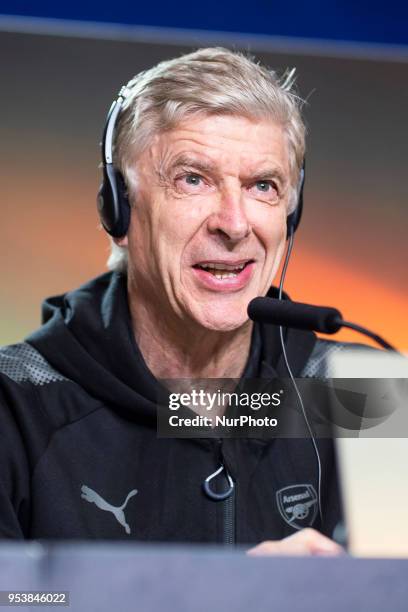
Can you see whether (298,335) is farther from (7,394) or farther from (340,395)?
(7,394)

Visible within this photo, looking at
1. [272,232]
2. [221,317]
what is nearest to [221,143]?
[272,232]

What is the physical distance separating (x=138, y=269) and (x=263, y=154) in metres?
0.30

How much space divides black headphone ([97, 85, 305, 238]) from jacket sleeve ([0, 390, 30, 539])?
0.38 meters

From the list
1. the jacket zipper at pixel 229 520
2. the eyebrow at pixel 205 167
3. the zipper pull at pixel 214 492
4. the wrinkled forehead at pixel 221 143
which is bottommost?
the jacket zipper at pixel 229 520

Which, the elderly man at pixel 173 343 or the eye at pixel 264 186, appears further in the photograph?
the eye at pixel 264 186

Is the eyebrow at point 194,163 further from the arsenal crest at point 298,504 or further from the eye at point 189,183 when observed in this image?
the arsenal crest at point 298,504

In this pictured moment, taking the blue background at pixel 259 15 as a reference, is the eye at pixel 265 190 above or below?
below

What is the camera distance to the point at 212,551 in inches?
23.8

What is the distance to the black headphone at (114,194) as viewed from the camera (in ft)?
5.31

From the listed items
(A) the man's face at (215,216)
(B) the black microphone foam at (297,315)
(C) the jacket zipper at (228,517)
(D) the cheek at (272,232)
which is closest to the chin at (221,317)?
(A) the man's face at (215,216)

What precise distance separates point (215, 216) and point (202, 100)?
0.64ft

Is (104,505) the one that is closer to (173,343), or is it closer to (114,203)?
(173,343)

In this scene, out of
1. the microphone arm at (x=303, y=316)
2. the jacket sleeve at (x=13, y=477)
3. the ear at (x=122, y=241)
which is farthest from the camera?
the ear at (x=122, y=241)

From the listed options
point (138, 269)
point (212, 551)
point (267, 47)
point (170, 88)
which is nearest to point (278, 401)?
point (138, 269)
